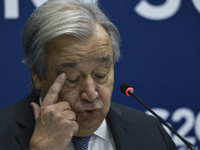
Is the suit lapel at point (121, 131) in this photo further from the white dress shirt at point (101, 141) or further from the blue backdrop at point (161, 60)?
the blue backdrop at point (161, 60)

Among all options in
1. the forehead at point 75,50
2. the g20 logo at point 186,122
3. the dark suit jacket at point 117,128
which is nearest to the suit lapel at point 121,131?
the dark suit jacket at point 117,128

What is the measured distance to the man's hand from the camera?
1221mm

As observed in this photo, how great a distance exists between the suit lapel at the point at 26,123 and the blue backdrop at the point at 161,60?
0.73 meters

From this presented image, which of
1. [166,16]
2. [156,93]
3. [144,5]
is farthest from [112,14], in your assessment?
[156,93]

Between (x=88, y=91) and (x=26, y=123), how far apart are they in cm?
47

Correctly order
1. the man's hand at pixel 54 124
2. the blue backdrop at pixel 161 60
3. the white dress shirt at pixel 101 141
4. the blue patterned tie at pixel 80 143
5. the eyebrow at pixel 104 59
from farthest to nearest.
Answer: the blue backdrop at pixel 161 60
the white dress shirt at pixel 101 141
the blue patterned tie at pixel 80 143
the eyebrow at pixel 104 59
the man's hand at pixel 54 124

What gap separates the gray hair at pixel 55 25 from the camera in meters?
1.29

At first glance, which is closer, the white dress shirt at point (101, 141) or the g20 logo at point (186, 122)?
the white dress shirt at point (101, 141)

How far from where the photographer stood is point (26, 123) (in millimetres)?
1482

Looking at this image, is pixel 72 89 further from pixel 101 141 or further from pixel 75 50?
pixel 101 141

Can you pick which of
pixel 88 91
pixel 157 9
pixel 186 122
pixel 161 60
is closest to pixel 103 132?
pixel 88 91

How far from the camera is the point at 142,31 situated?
2.47 meters

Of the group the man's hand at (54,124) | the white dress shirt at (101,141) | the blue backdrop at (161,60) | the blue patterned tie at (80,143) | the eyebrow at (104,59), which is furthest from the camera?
the blue backdrop at (161,60)

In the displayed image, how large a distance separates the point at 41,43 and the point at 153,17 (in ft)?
4.90
